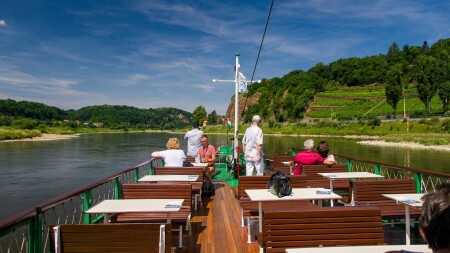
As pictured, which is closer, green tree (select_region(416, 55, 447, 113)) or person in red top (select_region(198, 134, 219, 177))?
person in red top (select_region(198, 134, 219, 177))

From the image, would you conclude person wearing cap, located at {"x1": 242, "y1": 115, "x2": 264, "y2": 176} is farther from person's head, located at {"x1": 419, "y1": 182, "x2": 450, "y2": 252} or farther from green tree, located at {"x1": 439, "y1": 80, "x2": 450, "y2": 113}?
green tree, located at {"x1": 439, "y1": 80, "x2": 450, "y2": 113}

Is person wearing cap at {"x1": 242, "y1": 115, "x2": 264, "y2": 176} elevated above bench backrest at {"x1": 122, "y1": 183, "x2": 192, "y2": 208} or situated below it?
above

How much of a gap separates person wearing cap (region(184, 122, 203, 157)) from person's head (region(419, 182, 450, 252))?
695 centimetres

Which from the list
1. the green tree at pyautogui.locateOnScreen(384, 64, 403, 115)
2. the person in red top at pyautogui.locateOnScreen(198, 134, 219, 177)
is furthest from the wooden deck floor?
the green tree at pyautogui.locateOnScreen(384, 64, 403, 115)

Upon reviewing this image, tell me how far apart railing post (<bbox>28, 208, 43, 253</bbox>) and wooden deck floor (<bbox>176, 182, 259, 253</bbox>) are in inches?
69.3

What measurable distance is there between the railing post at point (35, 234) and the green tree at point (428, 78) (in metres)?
62.6

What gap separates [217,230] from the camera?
4816 mm

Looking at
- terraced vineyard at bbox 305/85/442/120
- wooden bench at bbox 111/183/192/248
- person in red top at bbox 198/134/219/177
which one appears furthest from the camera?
terraced vineyard at bbox 305/85/442/120

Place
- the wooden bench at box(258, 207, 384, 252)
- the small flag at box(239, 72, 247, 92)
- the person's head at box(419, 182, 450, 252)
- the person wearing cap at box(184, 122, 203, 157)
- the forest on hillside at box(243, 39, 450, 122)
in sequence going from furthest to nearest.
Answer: the forest on hillside at box(243, 39, 450, 122)
the small flag at box(239, 72, 247, 92)
the person wearing cap at box(184, 122, 203, 157)
the wooden bench at box(258, 207, 384, 252)
the person's head at box(419, 182, 450, 252)

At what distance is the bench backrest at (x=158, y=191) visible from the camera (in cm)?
403

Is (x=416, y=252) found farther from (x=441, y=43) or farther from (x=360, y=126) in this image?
(x=441, y=43)

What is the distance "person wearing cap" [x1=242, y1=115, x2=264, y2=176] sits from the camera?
6.41 m

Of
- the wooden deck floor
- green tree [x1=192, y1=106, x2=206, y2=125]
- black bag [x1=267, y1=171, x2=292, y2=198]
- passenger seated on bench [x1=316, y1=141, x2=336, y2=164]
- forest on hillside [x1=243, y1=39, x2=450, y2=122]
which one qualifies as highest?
forest on hillside [x1=243, y1=39, x2=450, y2=122]

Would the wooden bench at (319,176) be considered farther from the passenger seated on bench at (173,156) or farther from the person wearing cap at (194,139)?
the person wearing cap at (194,139)
